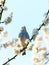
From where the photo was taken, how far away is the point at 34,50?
7.28m

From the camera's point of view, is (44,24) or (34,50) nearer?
(44,24)

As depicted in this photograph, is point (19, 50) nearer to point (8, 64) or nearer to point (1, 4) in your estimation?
point (8, 64)

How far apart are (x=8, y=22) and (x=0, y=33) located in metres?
0.32

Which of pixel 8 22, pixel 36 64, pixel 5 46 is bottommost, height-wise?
pixel 36 64

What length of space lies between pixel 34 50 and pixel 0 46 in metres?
0.80

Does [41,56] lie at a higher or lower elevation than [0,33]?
lower

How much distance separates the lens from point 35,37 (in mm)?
6785

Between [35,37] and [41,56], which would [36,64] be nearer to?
[41,56]

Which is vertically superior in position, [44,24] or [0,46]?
[44,24]

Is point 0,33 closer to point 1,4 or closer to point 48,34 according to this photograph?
point 1,4

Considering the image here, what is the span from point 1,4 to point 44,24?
105 cm

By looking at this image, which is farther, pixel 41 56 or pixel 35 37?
pixel 41 56

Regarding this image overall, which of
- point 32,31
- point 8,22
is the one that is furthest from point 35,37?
point 8,22

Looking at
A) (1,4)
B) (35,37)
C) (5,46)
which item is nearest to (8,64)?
(5,46)
